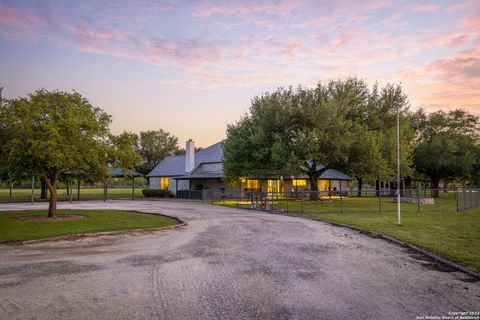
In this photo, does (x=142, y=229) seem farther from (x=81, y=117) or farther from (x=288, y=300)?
(x=288, y=300)

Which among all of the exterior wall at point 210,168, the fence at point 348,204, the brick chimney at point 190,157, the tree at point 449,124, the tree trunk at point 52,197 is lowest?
the fence at point 348,204

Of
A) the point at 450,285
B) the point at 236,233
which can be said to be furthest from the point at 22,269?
the point at 450,285

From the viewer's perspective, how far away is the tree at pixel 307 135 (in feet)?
116

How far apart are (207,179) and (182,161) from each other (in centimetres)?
997

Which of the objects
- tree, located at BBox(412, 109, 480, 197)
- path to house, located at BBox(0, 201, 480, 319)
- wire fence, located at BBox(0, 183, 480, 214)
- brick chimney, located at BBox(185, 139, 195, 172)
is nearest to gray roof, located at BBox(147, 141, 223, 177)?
brick chimney, located at BBox(185, 139, 195, 172)

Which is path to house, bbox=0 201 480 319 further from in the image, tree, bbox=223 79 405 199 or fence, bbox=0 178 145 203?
tree, bbox=223 79 405 199

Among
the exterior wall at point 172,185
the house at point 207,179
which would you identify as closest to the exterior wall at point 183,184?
the house at point 207,179

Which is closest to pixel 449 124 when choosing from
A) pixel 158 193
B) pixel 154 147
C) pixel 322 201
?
pixel 322 201

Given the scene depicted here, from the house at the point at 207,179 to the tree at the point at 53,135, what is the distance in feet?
78.1

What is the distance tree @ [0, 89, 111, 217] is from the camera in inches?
727

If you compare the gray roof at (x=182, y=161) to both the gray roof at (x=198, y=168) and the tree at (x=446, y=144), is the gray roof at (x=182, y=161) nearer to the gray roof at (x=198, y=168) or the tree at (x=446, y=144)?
the gray roof at (x=198, y=168)

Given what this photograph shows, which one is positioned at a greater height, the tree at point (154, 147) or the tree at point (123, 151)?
the tree at point (154, 147)

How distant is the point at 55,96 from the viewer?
20844mm

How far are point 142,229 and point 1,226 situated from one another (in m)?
6.33
